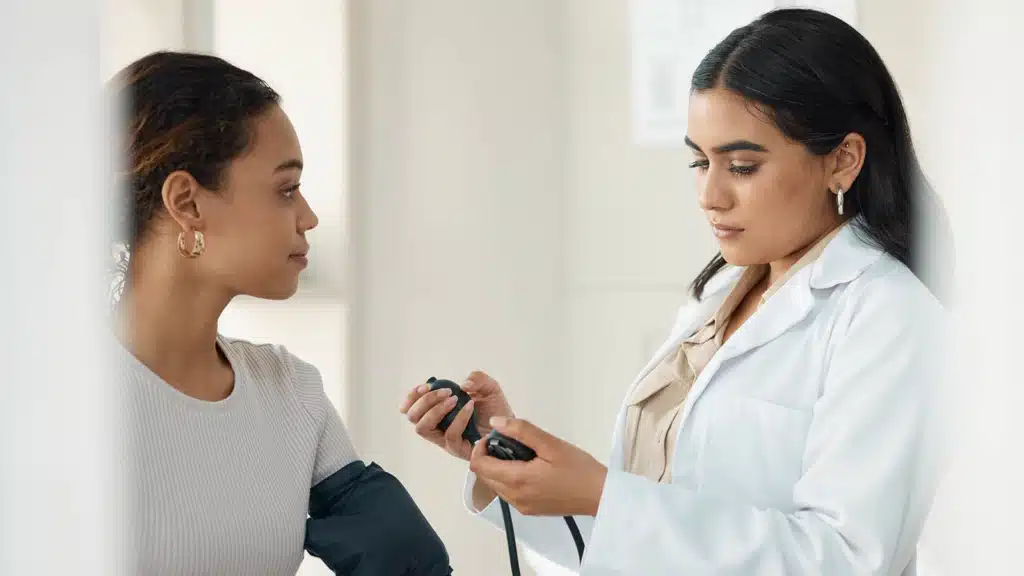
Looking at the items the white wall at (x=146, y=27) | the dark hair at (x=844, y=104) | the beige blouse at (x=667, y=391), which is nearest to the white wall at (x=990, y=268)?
the dark hair at (x=844, y=104)

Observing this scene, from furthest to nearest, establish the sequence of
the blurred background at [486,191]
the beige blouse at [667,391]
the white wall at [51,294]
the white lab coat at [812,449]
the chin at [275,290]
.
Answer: the blurred background at [486,191], the beige blouse at [667,391], the chin at [275,290], the white lab coat at [812,449], the white wall at [51,294]

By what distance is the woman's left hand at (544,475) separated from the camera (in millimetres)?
880

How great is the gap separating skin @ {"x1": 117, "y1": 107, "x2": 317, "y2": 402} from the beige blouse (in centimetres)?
43

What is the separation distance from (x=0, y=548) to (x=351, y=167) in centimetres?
145

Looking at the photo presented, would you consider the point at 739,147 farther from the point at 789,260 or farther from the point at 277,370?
the point at 277,370

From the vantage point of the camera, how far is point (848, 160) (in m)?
0.99

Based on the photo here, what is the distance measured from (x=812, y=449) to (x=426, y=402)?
374 mm

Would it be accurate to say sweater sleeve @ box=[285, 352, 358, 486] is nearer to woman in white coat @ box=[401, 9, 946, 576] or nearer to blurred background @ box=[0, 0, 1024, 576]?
woman in white coat @ box=[401, 9, 946, 576]

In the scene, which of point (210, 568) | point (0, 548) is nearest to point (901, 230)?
point (210, 568)

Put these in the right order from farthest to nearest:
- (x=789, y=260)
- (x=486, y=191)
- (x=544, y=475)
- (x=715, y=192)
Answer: (x=486, y=191), (x=789, y=260), (x=715, y=192), (x=544, y=475)

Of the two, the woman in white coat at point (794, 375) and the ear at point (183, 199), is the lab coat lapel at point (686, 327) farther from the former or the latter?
the ear at point (183, 199)

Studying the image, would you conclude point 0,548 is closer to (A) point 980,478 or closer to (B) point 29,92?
(B) point 29,92

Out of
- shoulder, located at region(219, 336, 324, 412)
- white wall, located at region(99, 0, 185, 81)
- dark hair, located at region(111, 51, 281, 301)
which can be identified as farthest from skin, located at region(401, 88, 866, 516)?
white wall, located at region(99, 0, 185, 81)

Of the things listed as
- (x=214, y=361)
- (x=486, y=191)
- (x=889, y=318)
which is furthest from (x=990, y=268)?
(x=486, y=191)
